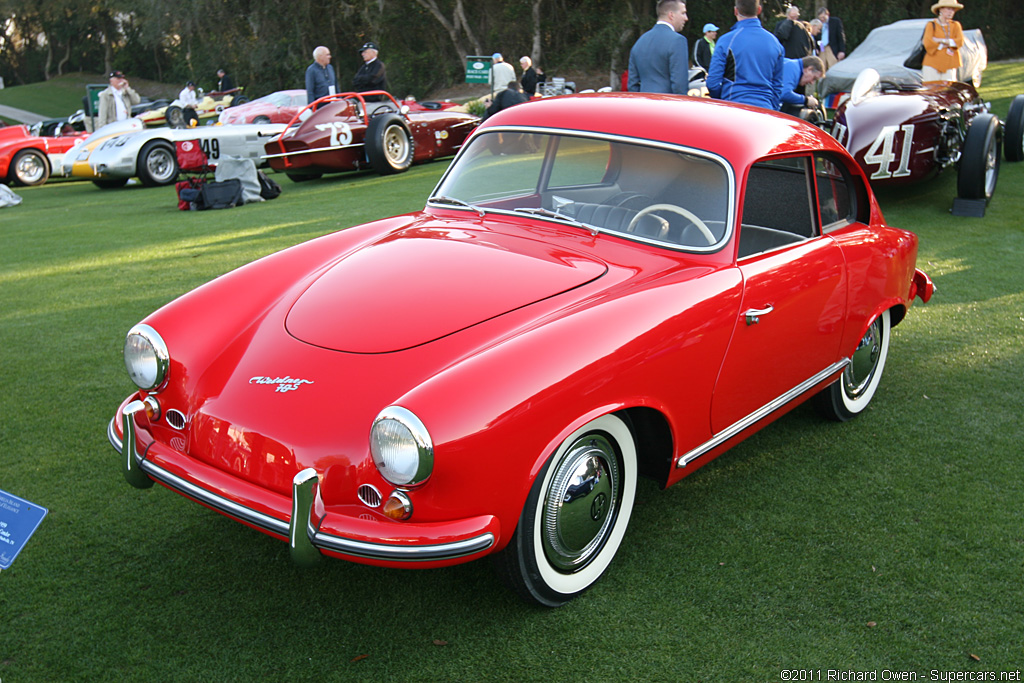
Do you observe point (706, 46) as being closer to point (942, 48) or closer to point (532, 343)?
point (942, 48)

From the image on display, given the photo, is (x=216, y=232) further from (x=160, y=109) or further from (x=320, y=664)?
(x=160, y=109)

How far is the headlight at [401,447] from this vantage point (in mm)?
2029

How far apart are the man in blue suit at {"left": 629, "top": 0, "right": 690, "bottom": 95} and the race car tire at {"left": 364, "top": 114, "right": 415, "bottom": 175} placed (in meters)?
5.66

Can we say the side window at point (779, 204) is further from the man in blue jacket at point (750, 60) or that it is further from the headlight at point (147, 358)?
the man in blue jacket at point (750, 60)

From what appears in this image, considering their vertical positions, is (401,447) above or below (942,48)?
below

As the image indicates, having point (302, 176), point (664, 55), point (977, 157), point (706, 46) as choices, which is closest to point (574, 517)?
point (664, 55)

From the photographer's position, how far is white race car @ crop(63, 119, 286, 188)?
12477 millimetres

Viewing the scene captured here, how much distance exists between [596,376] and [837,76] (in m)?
9.39

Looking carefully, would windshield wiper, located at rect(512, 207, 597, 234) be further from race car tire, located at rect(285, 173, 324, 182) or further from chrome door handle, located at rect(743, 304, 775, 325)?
race car tire, located at rect(285, 173, 324, 182)

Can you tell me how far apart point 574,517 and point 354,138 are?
10.5 metres

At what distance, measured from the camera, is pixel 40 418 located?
3840mm

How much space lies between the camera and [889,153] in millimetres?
7164

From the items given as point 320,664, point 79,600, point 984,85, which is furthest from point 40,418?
point 984,85

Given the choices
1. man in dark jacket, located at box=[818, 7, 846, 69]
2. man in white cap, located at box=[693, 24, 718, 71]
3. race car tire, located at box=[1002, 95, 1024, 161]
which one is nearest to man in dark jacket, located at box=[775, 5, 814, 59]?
race car tire, located at box=[1002, 95, 1024, 161]
